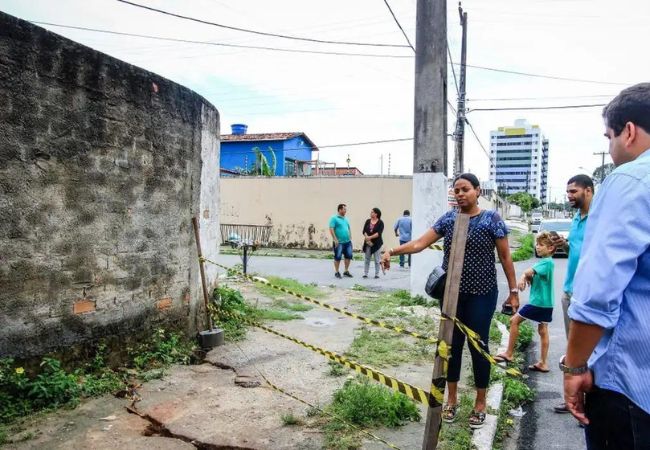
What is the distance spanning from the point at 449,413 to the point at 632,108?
2791mm

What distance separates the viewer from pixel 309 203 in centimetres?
2109

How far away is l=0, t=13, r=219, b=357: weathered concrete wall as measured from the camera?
12.3ft

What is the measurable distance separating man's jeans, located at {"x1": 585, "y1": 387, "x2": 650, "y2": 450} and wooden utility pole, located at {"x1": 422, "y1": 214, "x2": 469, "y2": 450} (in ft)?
3.69

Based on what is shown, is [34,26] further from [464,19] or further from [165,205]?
[464,19]

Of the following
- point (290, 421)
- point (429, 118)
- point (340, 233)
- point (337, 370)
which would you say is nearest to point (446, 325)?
point (290, 421)

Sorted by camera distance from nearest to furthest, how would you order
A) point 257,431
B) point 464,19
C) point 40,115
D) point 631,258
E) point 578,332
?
point 631,258
point 578,332
point 257,431
point 40,115
point 464,19

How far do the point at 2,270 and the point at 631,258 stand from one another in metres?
3.96

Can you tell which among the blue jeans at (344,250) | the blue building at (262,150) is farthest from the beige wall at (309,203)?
the blue building at (262,150)

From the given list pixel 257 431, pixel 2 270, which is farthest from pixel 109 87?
pixel 257 431

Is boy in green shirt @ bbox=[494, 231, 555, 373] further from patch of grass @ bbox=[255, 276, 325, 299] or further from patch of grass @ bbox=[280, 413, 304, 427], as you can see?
patch of grass @ bbox=[255, 276, 325, 299]

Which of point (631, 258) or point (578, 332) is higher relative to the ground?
point (631, 258)

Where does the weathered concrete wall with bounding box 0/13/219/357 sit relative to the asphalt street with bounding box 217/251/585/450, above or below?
above

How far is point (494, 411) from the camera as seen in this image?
4055mm

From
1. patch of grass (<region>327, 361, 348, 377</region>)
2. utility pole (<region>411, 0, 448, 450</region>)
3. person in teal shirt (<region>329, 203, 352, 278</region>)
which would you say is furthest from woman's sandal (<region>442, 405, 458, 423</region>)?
person in teal shirt (<region>329, 203, 352, 278</region>)
